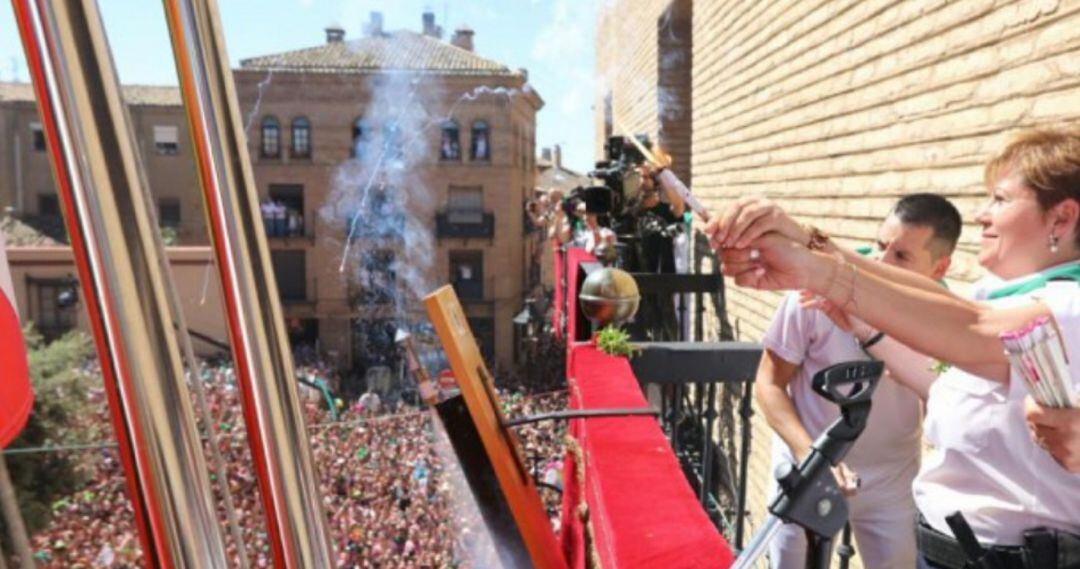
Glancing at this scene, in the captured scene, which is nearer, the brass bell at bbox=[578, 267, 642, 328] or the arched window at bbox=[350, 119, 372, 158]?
the brass bell at bbox=[578, 267, 642, 328]

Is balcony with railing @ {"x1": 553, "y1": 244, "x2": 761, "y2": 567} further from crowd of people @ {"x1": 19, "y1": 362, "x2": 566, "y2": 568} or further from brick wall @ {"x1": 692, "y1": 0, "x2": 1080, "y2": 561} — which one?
brick wall @ {"x1": 692, "y1": 0, "x2": 1080, "y2": 561}

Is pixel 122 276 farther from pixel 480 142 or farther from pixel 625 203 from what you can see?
pixel 480 142

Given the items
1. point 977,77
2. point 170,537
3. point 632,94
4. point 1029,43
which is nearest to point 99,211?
point 170,537

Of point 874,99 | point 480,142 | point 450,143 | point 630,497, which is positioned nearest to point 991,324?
point 630,497

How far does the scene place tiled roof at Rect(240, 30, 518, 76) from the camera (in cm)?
3628

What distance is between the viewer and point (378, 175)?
42906 millimetres

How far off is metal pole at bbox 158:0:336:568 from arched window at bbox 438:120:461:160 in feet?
127

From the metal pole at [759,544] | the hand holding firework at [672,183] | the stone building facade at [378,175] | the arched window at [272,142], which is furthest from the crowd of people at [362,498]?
the arched window at [272,142]

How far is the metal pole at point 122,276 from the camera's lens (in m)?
0.47

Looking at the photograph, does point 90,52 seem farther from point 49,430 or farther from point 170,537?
point 49,430

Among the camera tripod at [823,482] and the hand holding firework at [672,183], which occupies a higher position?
the hand holding firework at [672,183]

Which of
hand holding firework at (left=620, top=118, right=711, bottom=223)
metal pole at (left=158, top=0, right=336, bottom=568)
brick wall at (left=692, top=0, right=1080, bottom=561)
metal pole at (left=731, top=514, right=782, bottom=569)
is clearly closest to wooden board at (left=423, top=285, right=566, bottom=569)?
hand holding firework at (left=620, top=118, right=711, bottom=223)

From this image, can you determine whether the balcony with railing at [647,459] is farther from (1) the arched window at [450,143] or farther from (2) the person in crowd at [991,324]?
(1) the arched window at [450,143]

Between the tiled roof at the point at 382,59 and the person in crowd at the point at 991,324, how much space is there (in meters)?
35.8
